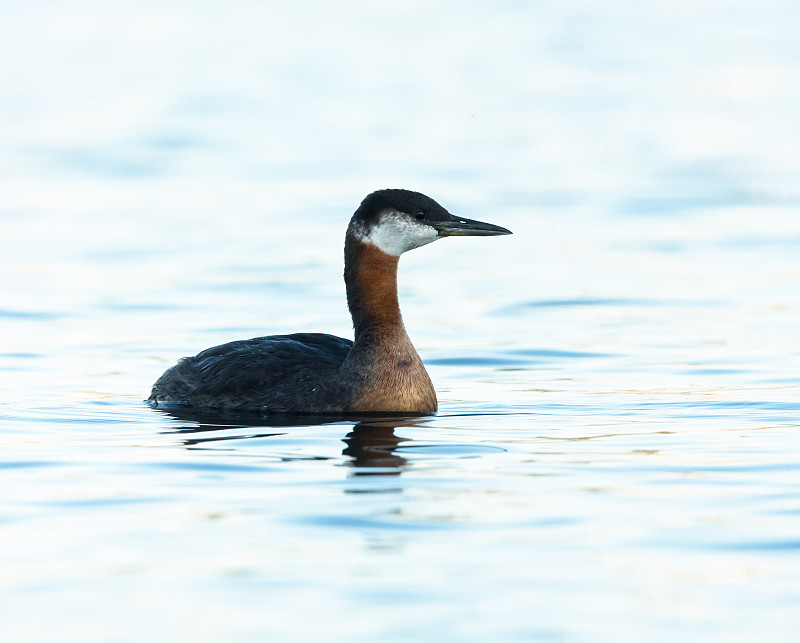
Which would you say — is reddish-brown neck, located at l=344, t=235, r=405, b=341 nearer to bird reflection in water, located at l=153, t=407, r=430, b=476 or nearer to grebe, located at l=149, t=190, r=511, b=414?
Answer: grebe, located at l=149, t=190, r=511, b=414

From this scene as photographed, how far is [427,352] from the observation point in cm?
1362

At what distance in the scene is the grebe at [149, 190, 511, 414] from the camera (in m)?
10.9

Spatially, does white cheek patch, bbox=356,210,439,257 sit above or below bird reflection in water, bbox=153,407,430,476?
above

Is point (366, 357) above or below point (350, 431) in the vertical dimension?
above

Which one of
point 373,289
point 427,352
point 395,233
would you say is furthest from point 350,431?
point 427,352

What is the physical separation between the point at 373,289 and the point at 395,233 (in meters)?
0.41

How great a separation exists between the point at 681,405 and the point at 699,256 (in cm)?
689

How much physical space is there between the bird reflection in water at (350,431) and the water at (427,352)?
0.04m

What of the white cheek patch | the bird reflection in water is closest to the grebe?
the white cheek patch

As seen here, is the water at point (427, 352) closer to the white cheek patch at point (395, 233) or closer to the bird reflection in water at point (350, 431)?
the bird reflection in water at point (350, 431)

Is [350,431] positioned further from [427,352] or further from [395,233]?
[427,352]

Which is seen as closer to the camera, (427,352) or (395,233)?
(395,233)

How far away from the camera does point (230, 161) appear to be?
2534cm

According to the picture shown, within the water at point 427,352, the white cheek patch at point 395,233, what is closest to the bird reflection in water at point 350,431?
the water at point 427,352
